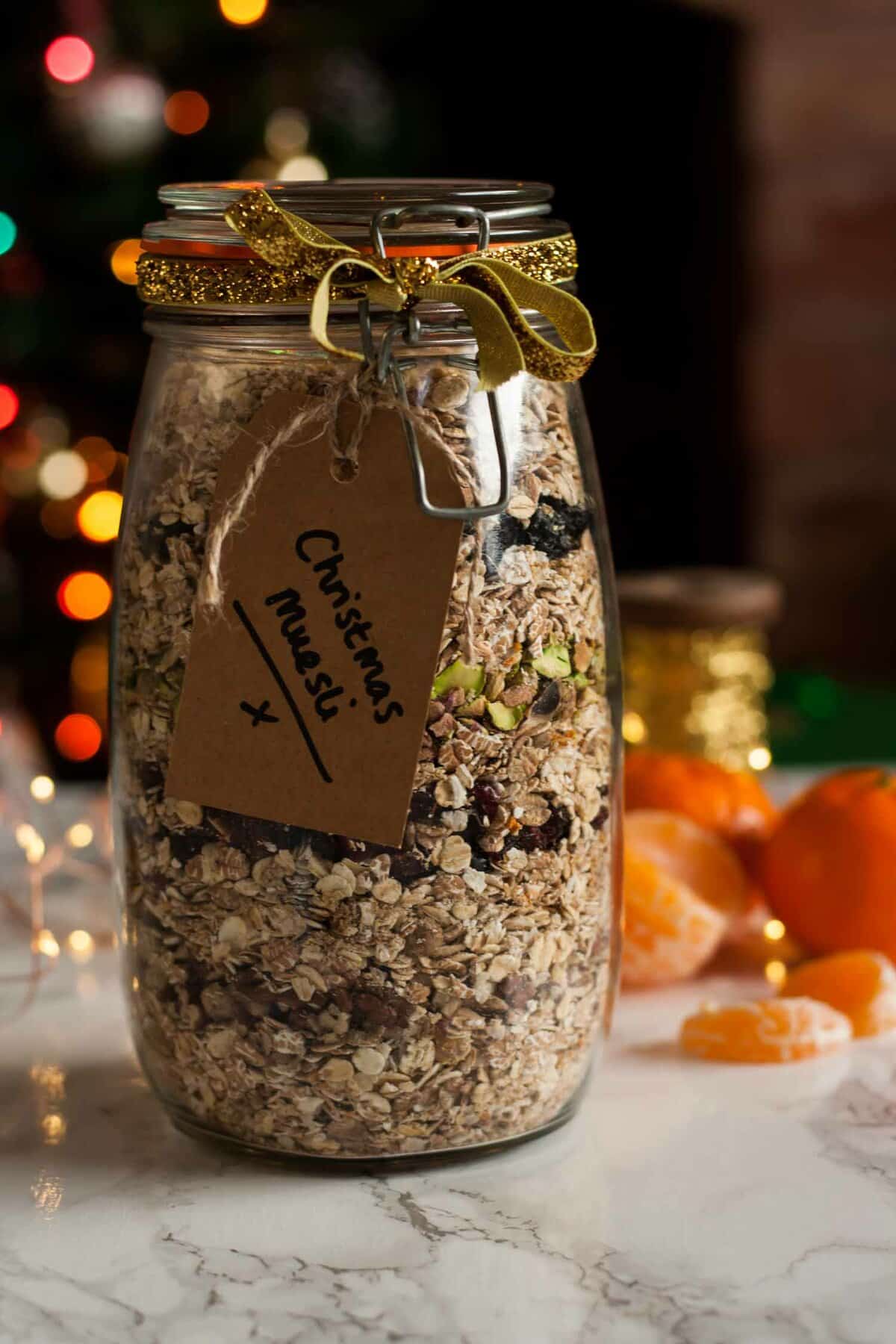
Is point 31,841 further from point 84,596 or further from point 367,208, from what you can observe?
point 84,596

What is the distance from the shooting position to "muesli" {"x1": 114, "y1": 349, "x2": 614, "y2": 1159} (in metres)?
0.64

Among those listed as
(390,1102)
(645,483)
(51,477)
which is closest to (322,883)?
(390,1102)

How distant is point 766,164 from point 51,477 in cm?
127

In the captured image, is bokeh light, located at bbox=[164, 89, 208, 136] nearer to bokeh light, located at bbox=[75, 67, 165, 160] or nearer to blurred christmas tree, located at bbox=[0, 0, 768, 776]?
blurred christmas tree, located at bbox=[0, 0, 768, 776]

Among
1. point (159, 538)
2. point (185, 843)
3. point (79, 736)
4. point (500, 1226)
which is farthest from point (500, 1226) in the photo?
point (79, 736)

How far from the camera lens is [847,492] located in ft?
9.18

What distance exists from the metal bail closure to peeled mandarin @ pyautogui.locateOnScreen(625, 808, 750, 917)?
1.16 feet

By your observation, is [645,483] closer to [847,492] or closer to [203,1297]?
[847,492]

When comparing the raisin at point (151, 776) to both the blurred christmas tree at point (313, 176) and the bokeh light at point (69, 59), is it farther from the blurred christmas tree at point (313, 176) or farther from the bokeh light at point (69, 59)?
the bokeh light at point (69, 59)

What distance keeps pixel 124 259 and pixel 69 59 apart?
0.91 ft

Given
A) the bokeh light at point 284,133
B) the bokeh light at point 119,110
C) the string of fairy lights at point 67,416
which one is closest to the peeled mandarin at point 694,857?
the string of fairy lights at point 67,416

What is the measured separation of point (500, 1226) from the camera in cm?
65

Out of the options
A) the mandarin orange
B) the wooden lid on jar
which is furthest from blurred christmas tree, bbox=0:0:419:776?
the mandarin orange

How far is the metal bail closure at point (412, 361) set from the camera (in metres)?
0.61
